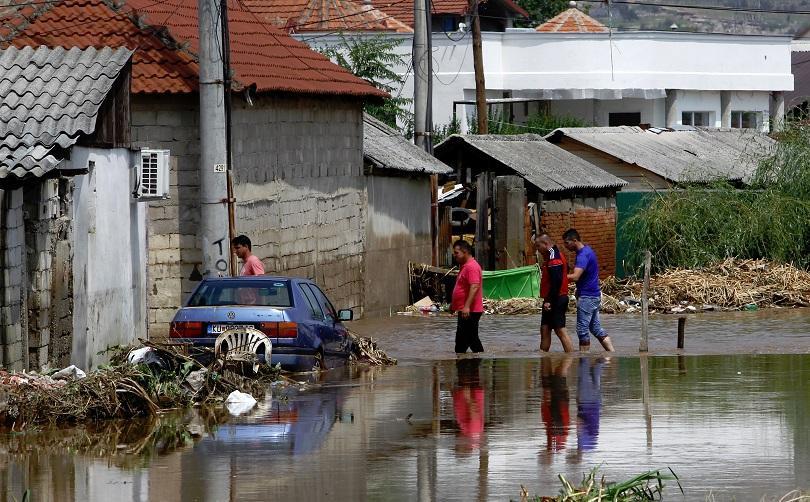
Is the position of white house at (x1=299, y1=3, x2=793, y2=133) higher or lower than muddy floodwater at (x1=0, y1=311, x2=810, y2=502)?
higher

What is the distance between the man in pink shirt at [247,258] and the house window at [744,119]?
4186 cm

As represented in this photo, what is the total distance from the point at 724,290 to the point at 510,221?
4566mm

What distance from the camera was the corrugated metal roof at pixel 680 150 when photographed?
124ft

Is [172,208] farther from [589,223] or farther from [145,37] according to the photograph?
[589,223]

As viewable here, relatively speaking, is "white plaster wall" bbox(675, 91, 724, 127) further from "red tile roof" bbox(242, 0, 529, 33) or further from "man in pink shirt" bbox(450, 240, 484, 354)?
"man in pink shirt" bbox(450, 240, 484, 354)

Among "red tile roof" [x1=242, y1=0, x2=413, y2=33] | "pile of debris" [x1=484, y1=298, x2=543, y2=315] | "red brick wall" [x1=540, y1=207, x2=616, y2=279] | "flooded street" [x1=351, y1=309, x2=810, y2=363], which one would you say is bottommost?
"flooded street" [x1=351, y1=309, x2=810, y2=363]

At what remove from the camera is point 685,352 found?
2117 centimetres

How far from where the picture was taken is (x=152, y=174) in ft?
65.0

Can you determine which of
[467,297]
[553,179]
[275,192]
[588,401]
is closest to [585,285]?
[467,297]

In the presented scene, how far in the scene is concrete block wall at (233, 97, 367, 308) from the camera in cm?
2373

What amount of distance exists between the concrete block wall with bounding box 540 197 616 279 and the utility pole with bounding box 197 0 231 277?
14382 millimetres

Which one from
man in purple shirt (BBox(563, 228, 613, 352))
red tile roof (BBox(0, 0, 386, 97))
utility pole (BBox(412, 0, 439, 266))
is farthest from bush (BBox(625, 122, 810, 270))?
man in purple shirt (BBox(563, 228, 613, 352))

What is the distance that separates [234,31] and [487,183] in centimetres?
840

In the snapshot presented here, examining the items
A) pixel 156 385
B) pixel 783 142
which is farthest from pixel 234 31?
pixel 783 142
